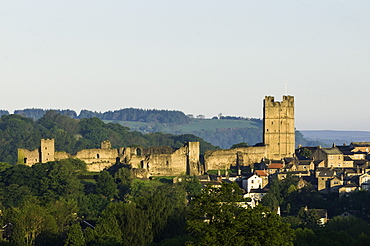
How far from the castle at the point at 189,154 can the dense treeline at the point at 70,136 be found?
204 ft

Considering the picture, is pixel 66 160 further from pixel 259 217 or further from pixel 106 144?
pixel 259 217

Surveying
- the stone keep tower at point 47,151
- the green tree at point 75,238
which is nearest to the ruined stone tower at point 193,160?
the stone keep tower at point 47,151

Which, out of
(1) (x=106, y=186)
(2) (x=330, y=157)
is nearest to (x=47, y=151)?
(1) (x=106, y=186)

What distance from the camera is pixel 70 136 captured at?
6673 inches

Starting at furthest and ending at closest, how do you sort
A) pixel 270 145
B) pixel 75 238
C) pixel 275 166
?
pixel 270 145 → pixel 275 166 → pixel 75 238

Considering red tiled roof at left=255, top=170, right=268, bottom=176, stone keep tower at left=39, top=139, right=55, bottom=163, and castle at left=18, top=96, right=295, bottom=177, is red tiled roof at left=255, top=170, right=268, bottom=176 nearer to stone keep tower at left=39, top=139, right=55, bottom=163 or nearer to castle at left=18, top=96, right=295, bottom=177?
castle at left=18, top=96, right=295, bottom=177

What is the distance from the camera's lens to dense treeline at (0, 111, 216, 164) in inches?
6403

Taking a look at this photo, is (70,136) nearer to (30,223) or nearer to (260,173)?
(260,173)

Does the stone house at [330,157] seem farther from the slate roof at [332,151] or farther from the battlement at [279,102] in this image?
the battlement at [279,102]

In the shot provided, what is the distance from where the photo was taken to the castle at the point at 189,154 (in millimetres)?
86312

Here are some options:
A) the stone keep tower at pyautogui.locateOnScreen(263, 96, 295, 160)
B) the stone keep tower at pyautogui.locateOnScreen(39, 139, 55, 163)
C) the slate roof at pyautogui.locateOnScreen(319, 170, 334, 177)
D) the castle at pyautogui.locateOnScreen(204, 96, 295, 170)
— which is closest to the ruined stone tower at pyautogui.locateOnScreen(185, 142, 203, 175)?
the castle at pyautogui.locateOnScreen(204, 96, 295, 170)

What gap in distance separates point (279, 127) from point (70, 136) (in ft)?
261

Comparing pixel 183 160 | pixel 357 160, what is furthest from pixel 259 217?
pixel 357 160

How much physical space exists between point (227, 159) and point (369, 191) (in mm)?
16004
